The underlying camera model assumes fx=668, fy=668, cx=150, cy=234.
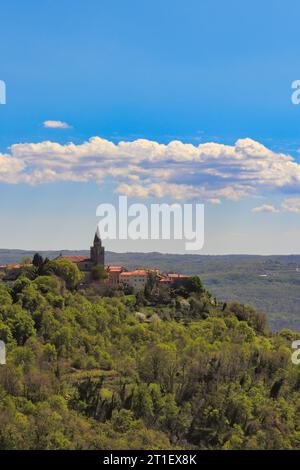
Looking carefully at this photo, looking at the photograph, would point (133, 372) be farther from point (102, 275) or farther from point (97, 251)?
point (97, 251)

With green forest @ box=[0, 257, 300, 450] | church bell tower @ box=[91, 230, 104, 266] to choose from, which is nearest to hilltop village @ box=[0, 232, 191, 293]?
church bell tower @ box=[91, 230, 104, 266]

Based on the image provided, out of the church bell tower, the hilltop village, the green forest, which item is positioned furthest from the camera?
the church bell tower

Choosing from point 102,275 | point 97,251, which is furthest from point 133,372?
point 97,251

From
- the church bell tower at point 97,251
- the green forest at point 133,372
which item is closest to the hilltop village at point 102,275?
the church bell tower at point 97,251

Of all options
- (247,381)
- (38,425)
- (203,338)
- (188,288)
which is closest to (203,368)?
(247,381)

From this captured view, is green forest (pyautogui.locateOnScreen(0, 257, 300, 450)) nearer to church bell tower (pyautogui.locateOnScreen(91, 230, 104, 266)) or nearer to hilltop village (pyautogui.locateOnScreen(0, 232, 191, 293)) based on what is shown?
hilltop village (pyautogui.locateOnScreen(0, 232, 191, 293))
